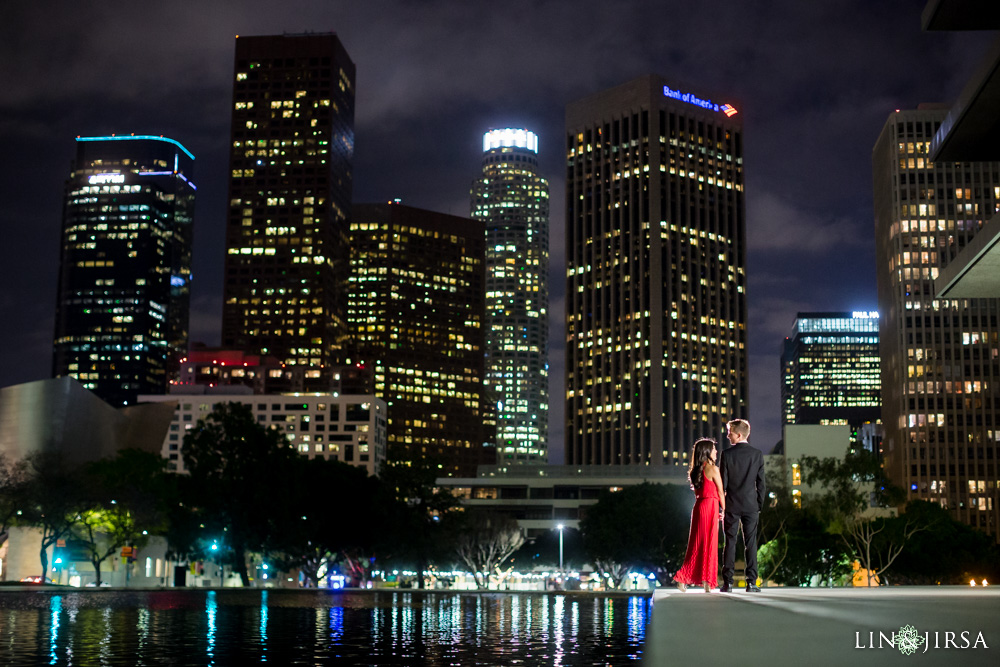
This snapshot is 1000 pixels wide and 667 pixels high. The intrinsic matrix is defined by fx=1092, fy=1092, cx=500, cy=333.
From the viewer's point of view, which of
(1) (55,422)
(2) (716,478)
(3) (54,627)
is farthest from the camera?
(1) (55,422)

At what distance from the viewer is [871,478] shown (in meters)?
108

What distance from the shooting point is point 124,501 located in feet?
367

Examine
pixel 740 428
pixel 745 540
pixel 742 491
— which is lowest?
pixel 745 540

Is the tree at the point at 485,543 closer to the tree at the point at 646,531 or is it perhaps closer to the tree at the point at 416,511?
the tree at the point at 416,511

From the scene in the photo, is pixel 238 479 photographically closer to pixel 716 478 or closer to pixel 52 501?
pixel 52 501

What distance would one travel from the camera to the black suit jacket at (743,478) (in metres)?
17.6

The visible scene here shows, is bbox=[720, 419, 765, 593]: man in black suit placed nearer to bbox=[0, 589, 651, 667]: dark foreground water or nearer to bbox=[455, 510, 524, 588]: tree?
bbox=[0, 589, 651, 667]: dark foreground water

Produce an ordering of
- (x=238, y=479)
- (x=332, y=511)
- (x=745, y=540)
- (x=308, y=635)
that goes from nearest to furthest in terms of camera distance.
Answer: (x=745, y=540) → (x=308, y=635) → (x=238, y=479) → (x=332, y=511)

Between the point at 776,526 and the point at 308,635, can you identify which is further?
the point at 776,526

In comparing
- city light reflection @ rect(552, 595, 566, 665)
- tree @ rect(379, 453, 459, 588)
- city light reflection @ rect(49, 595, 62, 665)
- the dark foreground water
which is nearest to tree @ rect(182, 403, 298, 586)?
tree @ rect(379, 453, 459, 588)

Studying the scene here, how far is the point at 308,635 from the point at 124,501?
72355 millimetres

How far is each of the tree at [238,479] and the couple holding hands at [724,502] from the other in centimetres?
9400

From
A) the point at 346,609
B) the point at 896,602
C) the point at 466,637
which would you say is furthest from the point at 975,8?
the point at 346,609

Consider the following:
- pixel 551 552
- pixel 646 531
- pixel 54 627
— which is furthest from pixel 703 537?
pixel 551 552
